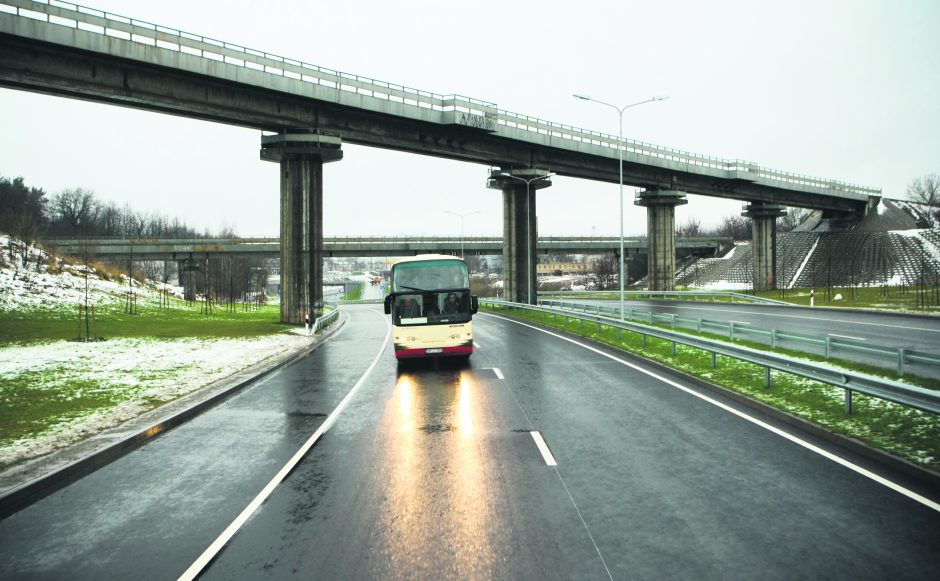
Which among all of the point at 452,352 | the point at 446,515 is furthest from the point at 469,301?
the point at 446,515

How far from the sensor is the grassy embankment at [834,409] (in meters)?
7.58

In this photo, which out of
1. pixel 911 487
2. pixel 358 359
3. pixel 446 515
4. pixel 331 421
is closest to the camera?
pixel 446 515

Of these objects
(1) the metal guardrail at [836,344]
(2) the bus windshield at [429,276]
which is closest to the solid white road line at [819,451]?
(1) the metal guardrail at [836,344]

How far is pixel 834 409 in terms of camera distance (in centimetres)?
959

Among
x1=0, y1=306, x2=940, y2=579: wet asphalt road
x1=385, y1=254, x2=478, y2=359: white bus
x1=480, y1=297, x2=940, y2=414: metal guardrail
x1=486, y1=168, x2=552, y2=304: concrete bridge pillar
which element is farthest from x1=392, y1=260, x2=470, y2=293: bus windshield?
x1=486, y1=168, x2=552, y2=304: concrete bridge pillar

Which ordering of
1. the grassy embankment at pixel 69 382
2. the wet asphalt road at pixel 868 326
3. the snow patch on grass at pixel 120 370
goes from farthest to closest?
1. the wet asphalt road at pixel 868 326
2. the grassy embankment at pixel 69 382
3. the snow patch on grass at pixel 120 370

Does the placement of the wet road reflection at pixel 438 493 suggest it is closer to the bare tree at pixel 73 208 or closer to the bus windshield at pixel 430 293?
the bus windshield at pixel 430 293

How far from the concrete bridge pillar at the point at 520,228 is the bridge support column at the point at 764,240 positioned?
30437 mm

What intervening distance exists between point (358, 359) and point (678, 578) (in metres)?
15.5

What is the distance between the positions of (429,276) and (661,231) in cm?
4336

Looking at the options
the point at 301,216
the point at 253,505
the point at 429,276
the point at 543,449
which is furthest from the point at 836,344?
the point at 301,216

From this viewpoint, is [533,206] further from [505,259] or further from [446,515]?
[446,515]

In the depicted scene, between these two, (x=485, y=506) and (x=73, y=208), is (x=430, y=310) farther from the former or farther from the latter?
(x=73, y=208)

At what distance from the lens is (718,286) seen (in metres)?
79.6
